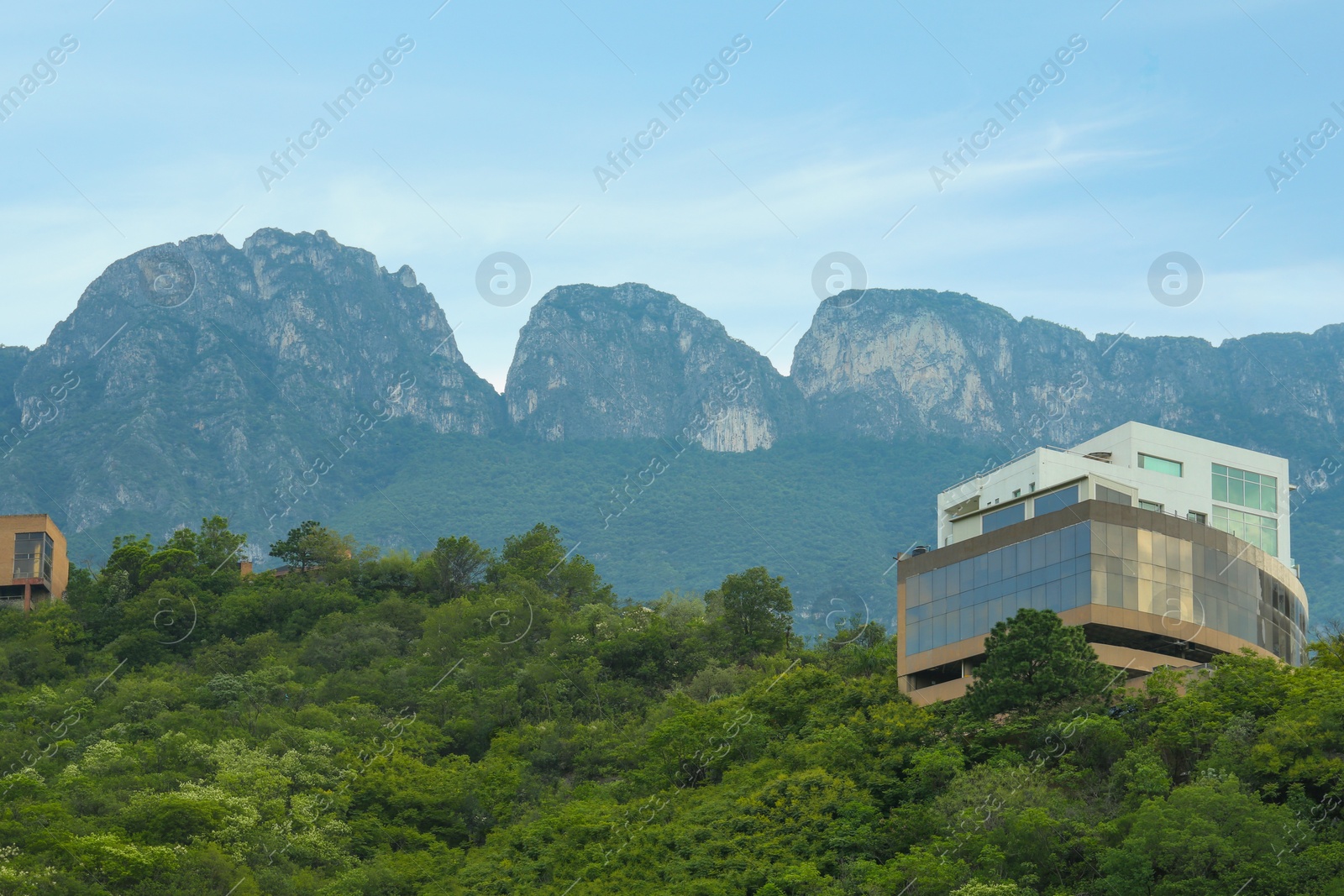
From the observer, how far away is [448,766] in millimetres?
63594

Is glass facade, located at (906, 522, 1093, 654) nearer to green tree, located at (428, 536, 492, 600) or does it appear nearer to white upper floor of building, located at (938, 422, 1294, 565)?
white upper floor of building, located at (938, 422, 1294, 565)

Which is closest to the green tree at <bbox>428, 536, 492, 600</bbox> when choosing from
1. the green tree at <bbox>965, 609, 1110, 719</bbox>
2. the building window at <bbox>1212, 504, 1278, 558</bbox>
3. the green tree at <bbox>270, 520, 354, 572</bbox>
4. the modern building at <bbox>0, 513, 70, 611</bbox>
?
the green tree at <bbox>270, 520, 354, 572</bbox>

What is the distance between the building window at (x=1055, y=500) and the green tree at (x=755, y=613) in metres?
18.9

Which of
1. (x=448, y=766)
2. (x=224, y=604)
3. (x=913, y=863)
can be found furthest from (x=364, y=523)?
(x=913, y=863)

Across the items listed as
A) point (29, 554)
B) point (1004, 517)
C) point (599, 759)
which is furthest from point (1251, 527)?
point (29, 554)

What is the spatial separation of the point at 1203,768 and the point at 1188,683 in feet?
21.4

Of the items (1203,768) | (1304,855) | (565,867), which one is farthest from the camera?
(565,867)

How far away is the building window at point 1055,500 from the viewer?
58.9 metres

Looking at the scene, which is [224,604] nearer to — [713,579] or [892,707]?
[892,707]

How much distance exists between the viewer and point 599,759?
213 ft

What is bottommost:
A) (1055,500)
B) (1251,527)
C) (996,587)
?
(996,587)

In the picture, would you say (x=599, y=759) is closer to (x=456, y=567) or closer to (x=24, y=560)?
(x=456, y=567)

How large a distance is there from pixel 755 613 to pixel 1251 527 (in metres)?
23.7

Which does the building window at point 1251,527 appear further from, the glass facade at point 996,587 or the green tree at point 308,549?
the green tree at point 308,549
